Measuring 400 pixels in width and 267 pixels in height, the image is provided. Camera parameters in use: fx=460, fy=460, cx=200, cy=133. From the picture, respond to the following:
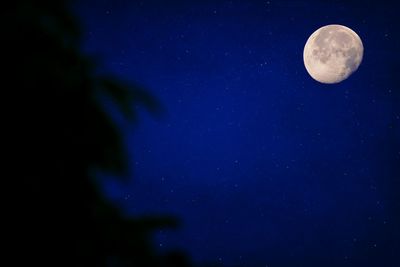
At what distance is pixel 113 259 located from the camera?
0.87 m

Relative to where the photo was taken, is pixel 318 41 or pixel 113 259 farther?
pixel 318 41

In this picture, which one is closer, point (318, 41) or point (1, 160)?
point (1, 160)

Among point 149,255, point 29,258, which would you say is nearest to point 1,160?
point 29,258

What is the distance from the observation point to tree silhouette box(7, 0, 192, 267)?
83 cm

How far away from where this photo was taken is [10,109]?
2.75 feet

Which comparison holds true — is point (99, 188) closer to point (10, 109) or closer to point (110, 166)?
point (110, 166)

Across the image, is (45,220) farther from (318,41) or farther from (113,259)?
(318,41)

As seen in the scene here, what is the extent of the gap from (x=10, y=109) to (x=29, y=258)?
273 mm

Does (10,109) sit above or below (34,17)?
below

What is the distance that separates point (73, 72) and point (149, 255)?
1.21 ft

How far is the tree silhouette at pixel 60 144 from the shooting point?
2.72 feet

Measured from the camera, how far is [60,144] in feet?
2.86

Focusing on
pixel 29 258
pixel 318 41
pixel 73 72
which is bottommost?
pixel 29 258

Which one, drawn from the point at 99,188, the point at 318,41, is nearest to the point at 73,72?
the point at 99,188
